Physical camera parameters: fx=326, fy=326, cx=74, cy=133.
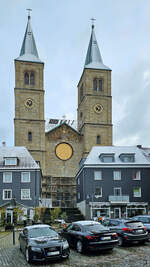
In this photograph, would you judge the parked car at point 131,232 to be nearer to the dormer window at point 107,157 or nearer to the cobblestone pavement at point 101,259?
the cobblestone pavement at point 101,259

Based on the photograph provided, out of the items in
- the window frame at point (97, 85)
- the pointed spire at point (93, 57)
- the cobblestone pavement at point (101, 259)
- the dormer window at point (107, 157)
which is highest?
the pointed spire at point (93, 57)

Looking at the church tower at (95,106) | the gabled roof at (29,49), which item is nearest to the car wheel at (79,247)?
the church tower at (95,106)

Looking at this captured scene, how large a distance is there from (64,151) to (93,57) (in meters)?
22.4

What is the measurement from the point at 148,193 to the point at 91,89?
29.6 metres

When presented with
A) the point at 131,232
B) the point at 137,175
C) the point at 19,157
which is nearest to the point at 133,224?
the point at 131,232

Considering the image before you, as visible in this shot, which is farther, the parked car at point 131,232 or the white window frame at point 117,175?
the white window frame at point 117,175

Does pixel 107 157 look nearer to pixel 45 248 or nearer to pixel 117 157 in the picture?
pixel 117 157

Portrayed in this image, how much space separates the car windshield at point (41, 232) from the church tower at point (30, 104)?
44.6m

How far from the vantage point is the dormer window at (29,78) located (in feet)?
216

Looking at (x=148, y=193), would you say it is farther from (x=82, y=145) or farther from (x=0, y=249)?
(x=0, y=249)

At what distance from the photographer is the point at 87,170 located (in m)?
44.6

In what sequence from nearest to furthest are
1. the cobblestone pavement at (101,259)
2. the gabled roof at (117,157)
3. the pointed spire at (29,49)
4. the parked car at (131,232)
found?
the cobblestone pavement at (101,259) < the parked car at (131,232) < the gabled roof at (117,157) < the pointed spire at (29,49)

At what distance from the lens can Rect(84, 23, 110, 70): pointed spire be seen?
228 feet

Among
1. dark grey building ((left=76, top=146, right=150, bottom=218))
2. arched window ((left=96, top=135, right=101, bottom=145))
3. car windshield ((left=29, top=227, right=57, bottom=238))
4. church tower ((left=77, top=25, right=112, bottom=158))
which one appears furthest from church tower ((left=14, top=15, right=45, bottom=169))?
car windshield ((left=29, top=227, right=57, bottom=238))
